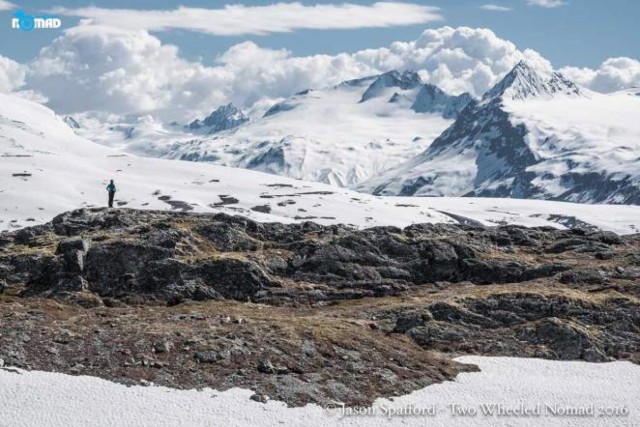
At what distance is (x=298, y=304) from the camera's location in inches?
1896

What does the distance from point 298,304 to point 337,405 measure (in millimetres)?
14067

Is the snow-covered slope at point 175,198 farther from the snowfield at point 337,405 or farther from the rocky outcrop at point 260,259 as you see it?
the snowfield at point 337,405

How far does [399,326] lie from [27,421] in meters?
22.0

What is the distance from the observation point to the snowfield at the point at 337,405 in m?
31.2

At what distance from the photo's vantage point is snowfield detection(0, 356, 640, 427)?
31.2 metres

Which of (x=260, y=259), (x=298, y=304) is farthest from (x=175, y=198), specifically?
(x=298, y=304)

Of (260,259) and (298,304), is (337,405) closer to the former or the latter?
(298,304)

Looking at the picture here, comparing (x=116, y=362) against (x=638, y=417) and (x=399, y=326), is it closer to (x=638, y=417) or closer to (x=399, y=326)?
(x=399, y=326)

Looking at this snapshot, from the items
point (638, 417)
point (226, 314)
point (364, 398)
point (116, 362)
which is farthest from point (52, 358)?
point (638, 417)

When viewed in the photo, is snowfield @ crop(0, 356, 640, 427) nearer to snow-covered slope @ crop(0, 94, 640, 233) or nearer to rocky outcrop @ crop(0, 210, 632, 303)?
rocky outcrop @ crop(0, 210, 632, 303)

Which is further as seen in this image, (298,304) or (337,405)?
(298,304)

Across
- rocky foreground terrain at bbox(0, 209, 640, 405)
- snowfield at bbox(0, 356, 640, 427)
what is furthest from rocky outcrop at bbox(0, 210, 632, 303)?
snowfield at bbox(0, 356, 640, 427)

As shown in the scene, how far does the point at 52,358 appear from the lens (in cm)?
3512

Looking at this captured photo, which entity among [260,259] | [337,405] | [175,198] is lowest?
[175,198]
